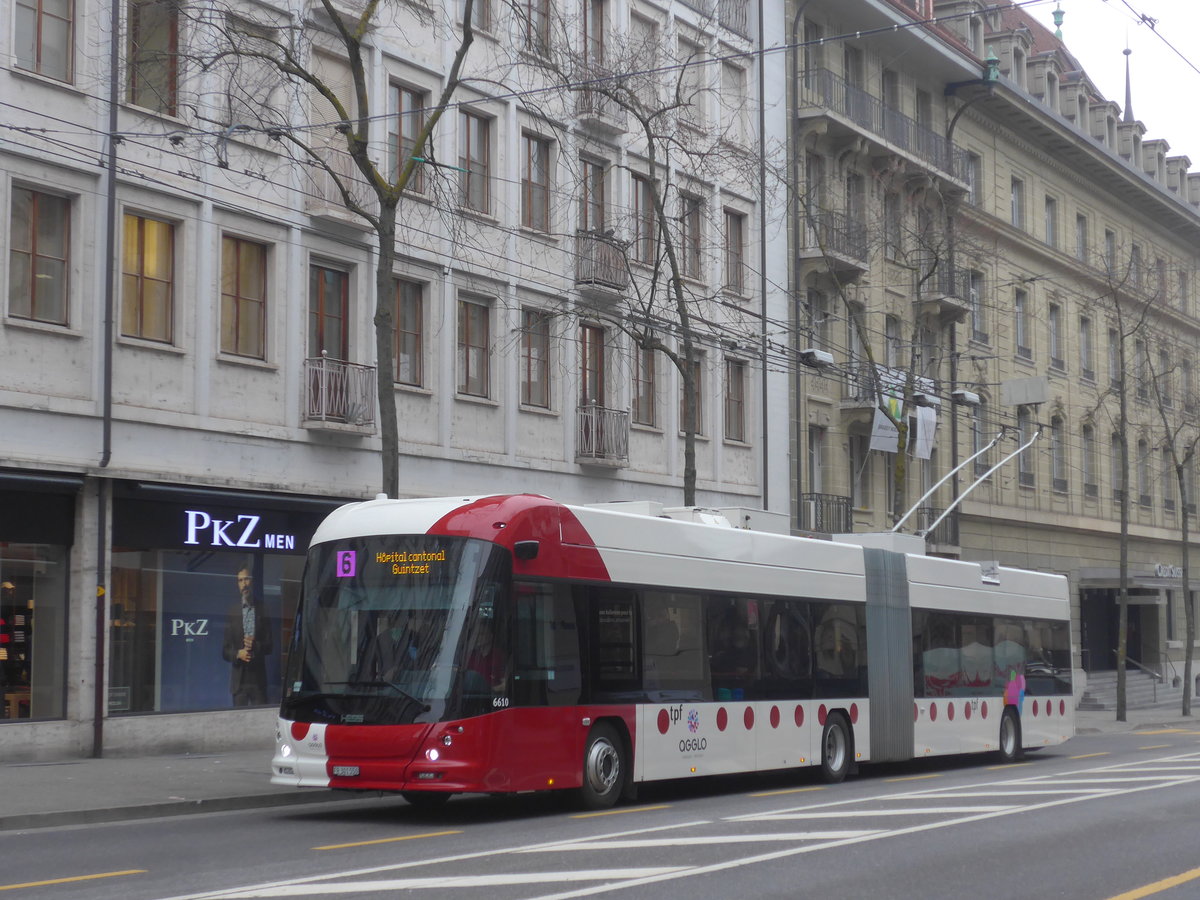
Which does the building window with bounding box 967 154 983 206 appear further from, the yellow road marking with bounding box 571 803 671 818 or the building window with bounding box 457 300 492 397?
the yellow road marking with bounding box 571 803 671 818

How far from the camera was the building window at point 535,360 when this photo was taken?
3005cm

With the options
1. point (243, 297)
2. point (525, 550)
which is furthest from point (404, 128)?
point (525, 550)

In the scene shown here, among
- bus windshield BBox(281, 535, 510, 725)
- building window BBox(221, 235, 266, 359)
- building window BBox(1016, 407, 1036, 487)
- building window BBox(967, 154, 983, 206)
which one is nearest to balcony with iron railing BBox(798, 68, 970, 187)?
building window BBox(967, 154, 983, 206)

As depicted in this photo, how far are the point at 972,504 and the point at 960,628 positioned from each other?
21213 mm

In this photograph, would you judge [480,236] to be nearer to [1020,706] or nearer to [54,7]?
[54,7]

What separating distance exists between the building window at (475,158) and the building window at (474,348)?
5.67ft

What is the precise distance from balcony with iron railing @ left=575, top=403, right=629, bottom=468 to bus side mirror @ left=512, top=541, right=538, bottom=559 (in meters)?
15.5

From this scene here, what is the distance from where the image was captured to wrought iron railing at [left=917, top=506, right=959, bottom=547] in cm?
4272

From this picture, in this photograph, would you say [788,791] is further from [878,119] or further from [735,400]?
[878,119]

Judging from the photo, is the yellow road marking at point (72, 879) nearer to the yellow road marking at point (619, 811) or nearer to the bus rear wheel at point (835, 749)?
the yellow road marking at point (619, 811)

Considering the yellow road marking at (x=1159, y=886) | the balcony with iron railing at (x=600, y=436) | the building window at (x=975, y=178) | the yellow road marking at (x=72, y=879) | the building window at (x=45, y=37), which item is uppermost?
the building window at (x=975, y=178)

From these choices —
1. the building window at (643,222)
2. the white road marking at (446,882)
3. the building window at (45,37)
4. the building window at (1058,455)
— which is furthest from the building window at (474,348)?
the building window at (1058,455)

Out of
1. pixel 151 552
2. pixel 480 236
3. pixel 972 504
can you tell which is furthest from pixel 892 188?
pixel 151 552

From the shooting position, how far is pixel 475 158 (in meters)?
29.3
